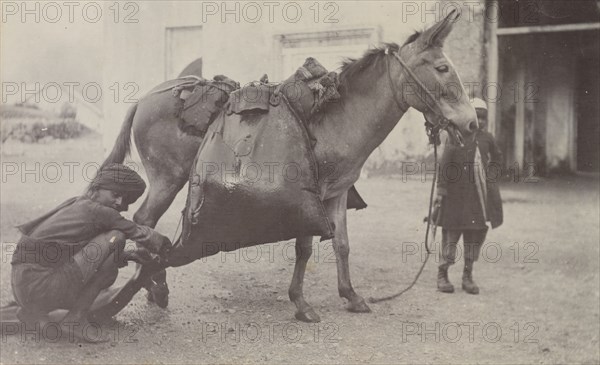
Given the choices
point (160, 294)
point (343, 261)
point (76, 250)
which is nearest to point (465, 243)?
point (343, 261)

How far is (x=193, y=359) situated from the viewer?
2.64m

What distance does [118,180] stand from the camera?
9.04 feet

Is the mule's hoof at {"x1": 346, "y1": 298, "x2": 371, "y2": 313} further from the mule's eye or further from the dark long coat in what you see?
the mule's eye

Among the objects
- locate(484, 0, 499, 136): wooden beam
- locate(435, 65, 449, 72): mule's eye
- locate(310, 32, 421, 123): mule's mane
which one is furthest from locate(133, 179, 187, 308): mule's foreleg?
locate(484, 0, 499, 136): wooden beam

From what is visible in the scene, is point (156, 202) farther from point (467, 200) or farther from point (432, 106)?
point (467, 200)

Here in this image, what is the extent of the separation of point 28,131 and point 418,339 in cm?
238

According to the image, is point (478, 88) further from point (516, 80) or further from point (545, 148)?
point (545, 148)

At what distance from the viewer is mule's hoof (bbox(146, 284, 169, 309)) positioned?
3.10 meters

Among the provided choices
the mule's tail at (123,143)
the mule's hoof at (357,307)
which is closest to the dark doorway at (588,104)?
the mule's hoof at (357,307)

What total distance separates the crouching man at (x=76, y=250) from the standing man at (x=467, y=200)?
77.5 inches

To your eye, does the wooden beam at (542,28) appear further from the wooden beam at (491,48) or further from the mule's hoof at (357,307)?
the mule's hoof at (357,307)

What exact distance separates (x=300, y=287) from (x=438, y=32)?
4.66 ft

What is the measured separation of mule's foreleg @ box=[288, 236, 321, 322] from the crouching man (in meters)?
0.70

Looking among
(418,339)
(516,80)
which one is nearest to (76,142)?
(418,339)
